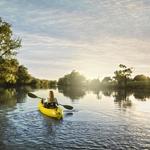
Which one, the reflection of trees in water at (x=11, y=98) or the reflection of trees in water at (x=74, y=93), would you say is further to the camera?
the reflection of trees in water at (x=74, y=93)

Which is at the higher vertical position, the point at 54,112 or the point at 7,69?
the point at 7,69

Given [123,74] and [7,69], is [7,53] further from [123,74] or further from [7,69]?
[123,74]

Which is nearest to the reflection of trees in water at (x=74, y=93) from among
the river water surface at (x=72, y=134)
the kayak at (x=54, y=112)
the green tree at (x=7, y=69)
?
the green tree at (x=7, y=69)

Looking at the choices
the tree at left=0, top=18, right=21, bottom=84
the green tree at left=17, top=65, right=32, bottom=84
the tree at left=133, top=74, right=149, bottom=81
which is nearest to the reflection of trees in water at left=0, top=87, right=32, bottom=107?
the tree at left=0, top=18, right=21, bottom=84

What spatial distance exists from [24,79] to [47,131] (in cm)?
13998

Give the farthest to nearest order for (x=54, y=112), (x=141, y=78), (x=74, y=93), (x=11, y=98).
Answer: (x=141, y=78)
(x=74, y=93)
(x=11, y=98)
(x=54, y=112)

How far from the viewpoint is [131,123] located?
3123 centimetres

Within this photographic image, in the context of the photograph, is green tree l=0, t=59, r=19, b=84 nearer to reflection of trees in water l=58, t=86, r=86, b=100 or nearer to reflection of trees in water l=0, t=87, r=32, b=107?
reflection of trees in water l=0, t=87, r=32, b=107

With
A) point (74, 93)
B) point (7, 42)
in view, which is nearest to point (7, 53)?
point (7, 42)

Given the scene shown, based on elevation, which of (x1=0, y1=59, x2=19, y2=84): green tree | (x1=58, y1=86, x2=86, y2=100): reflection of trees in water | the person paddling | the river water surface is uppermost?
(x1=0, y1=59, x2=19, y2=84): green tree

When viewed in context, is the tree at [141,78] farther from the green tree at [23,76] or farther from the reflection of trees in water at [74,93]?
the reflection of trees in water at [74,93]

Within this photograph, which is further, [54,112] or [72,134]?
[54,112]

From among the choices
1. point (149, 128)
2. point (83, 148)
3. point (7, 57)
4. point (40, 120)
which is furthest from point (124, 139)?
point (7, 57)

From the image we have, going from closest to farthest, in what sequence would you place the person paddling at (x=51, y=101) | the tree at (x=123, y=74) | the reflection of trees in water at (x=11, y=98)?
the person paddling at (x=51, y=101), the reflection of trees in water at (x=11, y=98), the tree at (x=123, y=74)
